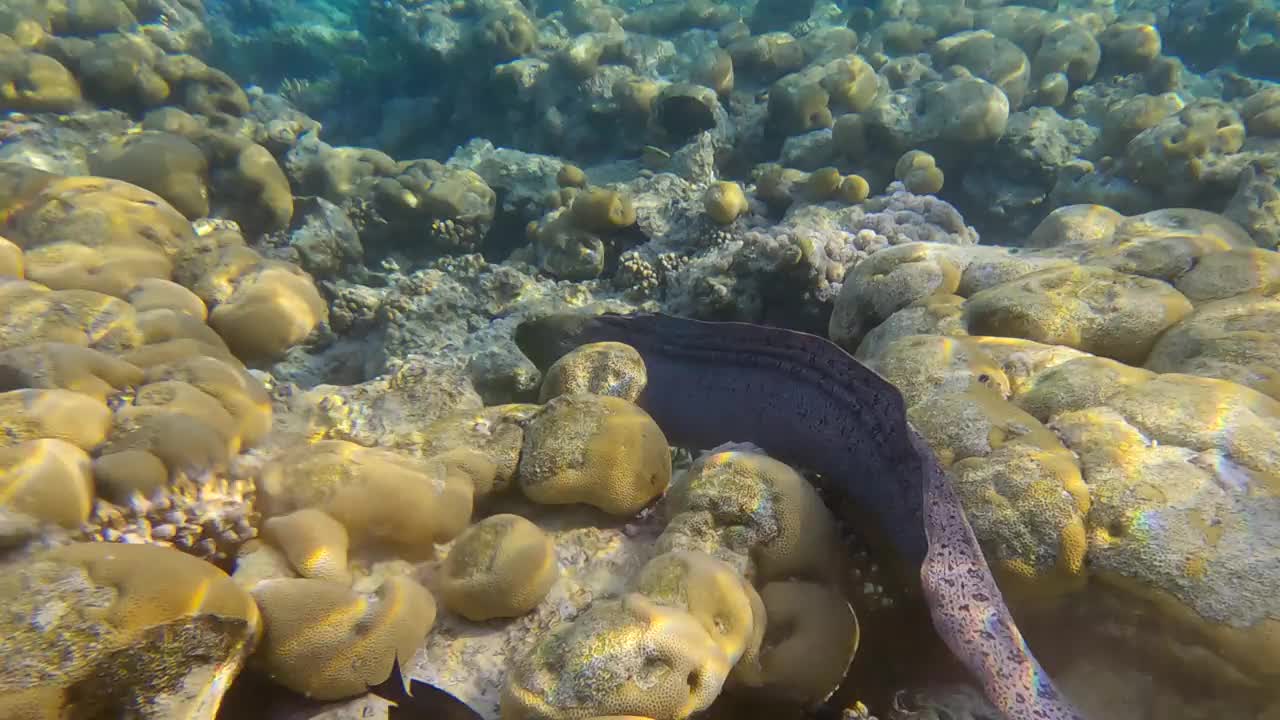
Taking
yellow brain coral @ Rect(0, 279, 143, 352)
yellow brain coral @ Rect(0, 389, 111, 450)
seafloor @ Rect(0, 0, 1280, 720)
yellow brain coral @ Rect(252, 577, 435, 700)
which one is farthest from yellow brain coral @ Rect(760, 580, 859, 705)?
yellow brain coral @ Rect(0, 279, 143, 352)

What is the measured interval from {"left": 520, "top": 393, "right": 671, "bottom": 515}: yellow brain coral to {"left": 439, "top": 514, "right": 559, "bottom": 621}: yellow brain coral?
41 centimetres

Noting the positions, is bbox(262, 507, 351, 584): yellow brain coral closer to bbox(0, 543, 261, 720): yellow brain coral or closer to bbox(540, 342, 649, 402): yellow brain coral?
bbox(0, 543, 261, 720): yellow brain coral

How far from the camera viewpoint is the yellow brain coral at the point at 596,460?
269 cm

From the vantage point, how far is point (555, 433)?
9.20 ft

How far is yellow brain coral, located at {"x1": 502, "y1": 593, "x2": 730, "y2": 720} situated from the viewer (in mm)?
1742

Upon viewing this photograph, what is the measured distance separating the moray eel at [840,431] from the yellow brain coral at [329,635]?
1.78 m

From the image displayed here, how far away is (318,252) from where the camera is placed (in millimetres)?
6348

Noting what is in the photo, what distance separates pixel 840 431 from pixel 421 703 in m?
1.91

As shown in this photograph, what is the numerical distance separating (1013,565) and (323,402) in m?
3.51

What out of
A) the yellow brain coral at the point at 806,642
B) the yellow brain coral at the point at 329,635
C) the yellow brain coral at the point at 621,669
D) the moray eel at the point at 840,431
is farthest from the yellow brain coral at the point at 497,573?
the moray eel at the point at 840,431

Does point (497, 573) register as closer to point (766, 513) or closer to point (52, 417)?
point (766, 513)

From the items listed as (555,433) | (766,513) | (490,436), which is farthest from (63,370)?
(766,513)

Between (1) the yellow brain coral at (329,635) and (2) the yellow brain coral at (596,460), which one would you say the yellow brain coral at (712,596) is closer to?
(2) the yellow brain coral at (596,460)

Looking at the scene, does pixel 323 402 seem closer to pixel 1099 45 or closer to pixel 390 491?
pixel 390 491
